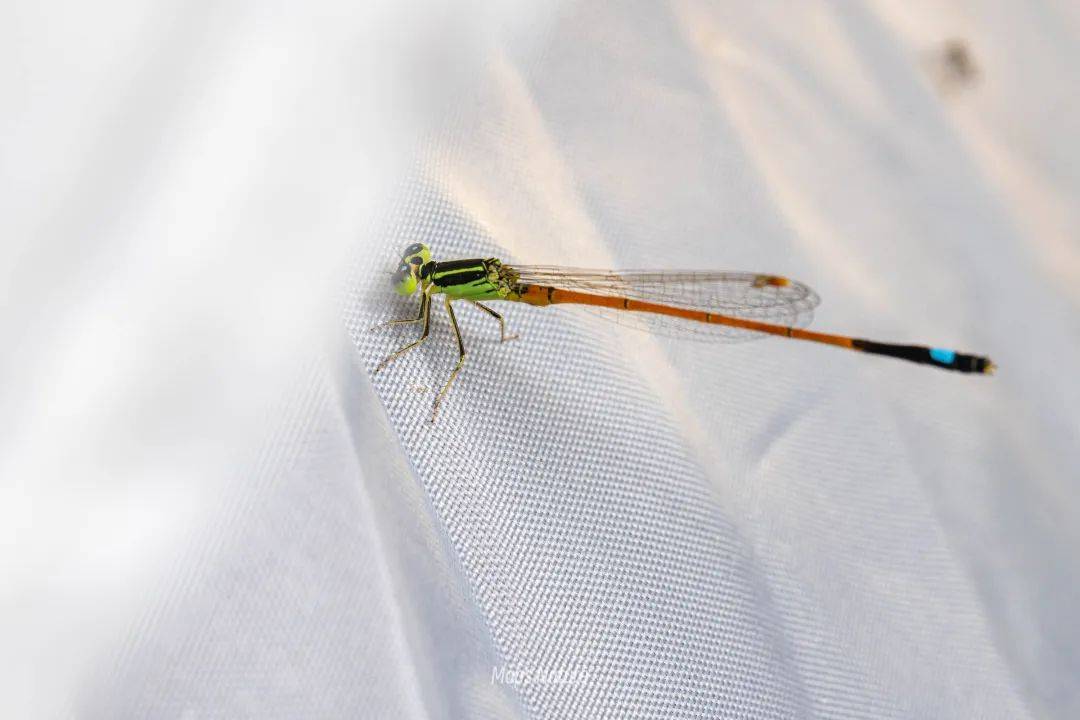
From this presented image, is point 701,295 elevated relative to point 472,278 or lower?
elevated

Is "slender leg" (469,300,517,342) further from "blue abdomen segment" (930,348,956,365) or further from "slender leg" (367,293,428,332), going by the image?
"blue abdomen segment" (930,348,956,365)

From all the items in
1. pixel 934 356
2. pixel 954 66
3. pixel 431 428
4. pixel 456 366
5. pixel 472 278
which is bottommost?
pixel 431 428

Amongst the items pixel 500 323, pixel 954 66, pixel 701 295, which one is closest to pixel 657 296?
pixel 701 295

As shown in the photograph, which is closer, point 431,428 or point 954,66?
point 431,428

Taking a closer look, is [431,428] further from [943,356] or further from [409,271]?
[943,356]

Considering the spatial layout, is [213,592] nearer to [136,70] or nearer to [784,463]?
[136,70]

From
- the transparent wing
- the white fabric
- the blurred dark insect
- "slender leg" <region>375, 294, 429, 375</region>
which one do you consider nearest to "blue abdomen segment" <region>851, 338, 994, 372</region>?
the white fabric

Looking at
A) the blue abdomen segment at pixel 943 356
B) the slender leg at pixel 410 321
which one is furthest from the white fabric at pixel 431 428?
the blue abdomen segment at pixel 943 356
